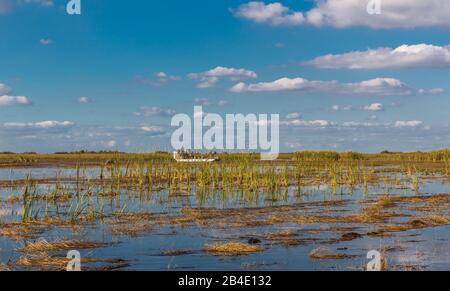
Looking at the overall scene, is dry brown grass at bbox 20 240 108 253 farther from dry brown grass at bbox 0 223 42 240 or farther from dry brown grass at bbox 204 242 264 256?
dry brown grass at bbox 204 242 264 256

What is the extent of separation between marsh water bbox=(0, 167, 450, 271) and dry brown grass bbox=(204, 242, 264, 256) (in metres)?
0.18

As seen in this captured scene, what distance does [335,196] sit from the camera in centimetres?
2400

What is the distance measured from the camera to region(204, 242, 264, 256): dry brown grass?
477 inches

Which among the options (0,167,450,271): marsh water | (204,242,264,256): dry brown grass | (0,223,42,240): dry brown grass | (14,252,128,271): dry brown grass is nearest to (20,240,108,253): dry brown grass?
(0,167,450,271): marsh water

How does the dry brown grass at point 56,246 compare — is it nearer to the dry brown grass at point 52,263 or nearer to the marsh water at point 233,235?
the marsh water at point 233,235

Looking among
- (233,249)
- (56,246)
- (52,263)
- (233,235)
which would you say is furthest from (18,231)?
(233,249)

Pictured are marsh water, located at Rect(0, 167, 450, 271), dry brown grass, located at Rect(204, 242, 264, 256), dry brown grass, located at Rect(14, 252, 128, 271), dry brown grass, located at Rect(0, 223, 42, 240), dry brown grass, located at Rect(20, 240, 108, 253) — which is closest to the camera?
dry brown grass, located at Rect(14, 252, 128, 271)

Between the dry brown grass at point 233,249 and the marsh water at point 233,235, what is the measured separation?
7.0 inches

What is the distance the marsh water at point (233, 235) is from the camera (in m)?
11.2

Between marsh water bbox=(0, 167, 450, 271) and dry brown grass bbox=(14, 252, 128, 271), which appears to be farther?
marsh water bbox=(0, 167, 450, 271)

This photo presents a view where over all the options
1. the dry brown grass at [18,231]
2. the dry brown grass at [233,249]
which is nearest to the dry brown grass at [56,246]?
the dry brown grass at [18,231]

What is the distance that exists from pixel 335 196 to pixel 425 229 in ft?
28.5
